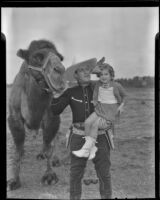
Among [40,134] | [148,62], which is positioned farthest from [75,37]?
[40,134]

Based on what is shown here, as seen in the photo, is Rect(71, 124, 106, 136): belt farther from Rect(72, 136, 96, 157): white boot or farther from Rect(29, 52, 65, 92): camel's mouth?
Rect(29, 52, 65, 92): camel's mouth

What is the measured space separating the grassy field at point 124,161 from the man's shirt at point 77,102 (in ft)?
0.29

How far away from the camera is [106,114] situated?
3.01 m

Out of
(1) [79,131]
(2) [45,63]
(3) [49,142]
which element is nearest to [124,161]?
(1) [79,131]

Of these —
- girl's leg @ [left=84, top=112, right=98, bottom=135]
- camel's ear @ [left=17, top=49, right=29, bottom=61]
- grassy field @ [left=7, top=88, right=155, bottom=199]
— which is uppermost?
camel's ear @ [left=17, top=49, right=29, bottom=61]

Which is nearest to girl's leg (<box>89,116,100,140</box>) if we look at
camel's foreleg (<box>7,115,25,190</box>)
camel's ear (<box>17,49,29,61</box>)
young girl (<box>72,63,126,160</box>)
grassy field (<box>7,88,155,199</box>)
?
young girl (<box>72,63,126,160</box>)

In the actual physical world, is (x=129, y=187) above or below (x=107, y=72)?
below

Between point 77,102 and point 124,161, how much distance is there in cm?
61

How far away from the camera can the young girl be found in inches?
117

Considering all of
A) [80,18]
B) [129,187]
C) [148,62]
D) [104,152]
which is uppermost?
[80,18]

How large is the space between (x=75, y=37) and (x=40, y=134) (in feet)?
2.59

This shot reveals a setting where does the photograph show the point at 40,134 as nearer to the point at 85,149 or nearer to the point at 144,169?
the point at 85,149

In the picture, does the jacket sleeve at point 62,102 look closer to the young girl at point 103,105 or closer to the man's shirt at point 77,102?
the man's shirt at point 77,102

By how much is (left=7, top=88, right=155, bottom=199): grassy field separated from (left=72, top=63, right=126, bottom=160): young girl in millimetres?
119
